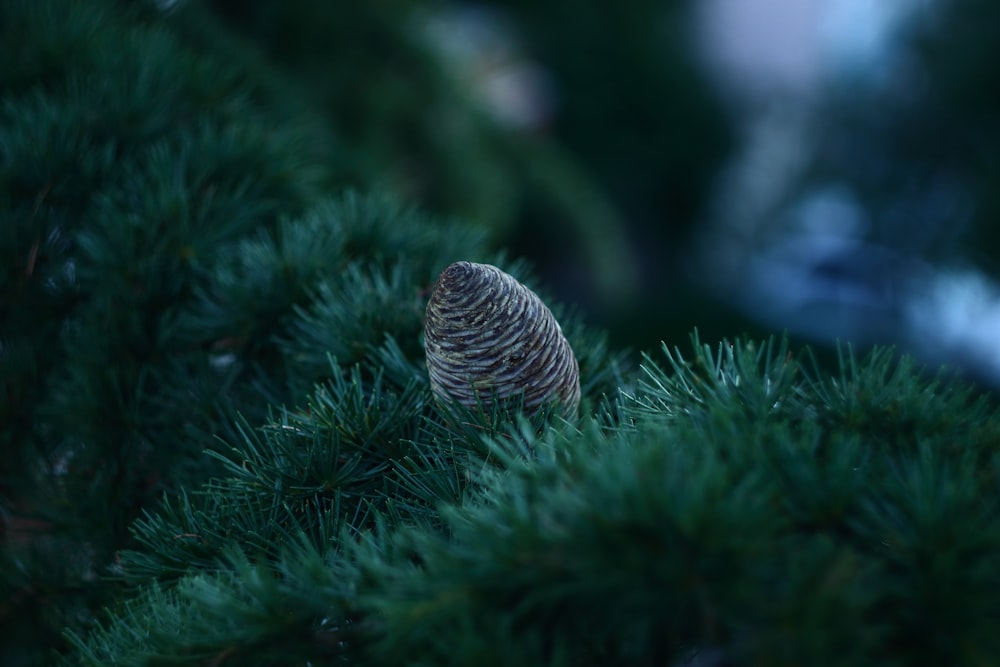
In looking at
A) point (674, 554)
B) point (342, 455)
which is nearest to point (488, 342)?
point (342, 455)

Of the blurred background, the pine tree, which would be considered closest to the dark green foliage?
the pine tree

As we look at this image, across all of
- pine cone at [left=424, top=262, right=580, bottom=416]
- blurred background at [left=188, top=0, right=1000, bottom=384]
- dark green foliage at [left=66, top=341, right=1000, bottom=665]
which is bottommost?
dark green foliage at [left=66, top=341, right=1000, bottom=665]

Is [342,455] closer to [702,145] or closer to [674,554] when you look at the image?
[674,554]

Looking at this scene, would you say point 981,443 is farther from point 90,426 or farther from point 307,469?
point 90,426

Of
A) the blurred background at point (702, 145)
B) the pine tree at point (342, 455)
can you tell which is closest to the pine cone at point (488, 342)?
the pine tree at point (342, 455)

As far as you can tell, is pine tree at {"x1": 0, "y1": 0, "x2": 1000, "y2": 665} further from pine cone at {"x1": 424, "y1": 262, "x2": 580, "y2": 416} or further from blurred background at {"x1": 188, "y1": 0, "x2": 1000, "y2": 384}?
blurred background at {"x1": 188, "y1": 0, "x2": 1000, "y2": 384}

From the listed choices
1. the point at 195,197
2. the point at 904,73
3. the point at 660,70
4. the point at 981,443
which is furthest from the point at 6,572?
the point at 660,70
